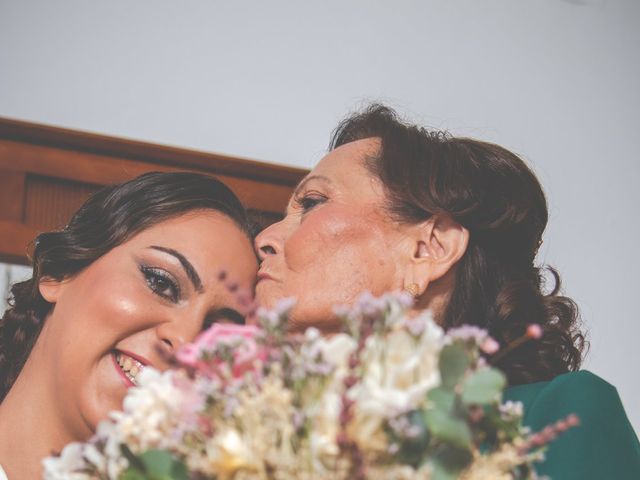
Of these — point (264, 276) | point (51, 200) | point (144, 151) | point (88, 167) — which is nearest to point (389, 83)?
point (144, 151)

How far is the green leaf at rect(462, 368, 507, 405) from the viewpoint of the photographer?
856 millimetres

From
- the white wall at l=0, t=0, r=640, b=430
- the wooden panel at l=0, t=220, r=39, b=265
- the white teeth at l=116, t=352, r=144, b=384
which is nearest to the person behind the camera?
the white teeth at l=116, t=352, r=144, b=384

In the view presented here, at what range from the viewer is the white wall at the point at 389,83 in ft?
8.11

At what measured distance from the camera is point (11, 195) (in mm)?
2354

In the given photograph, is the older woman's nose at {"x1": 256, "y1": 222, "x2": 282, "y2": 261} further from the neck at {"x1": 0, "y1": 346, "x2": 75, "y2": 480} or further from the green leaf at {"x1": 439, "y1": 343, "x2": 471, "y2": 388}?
the green leaf at {"x1": 439, "y1": 343, "x2": 471, "y2": 388}

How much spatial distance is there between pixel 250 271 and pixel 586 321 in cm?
113

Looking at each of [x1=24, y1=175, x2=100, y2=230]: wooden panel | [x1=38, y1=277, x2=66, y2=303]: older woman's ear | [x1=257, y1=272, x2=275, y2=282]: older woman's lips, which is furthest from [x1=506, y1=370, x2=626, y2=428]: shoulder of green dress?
[x1=24, y1=175, x2=100, y2=230]: wooden panel

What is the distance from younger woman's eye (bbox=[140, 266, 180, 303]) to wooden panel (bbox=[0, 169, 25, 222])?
0.71 meters

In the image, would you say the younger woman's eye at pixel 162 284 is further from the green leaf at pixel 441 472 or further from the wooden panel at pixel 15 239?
the green leaf at pixel 441 472

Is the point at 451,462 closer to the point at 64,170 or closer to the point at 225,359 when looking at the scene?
the point at 225,359

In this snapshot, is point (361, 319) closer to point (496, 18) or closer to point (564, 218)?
point (564, 218)

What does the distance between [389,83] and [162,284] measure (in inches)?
46.0

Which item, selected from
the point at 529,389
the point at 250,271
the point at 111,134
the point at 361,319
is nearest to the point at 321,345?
the point at 361,319

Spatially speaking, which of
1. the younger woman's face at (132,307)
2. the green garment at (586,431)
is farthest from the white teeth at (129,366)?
the green garment at (586,431)
